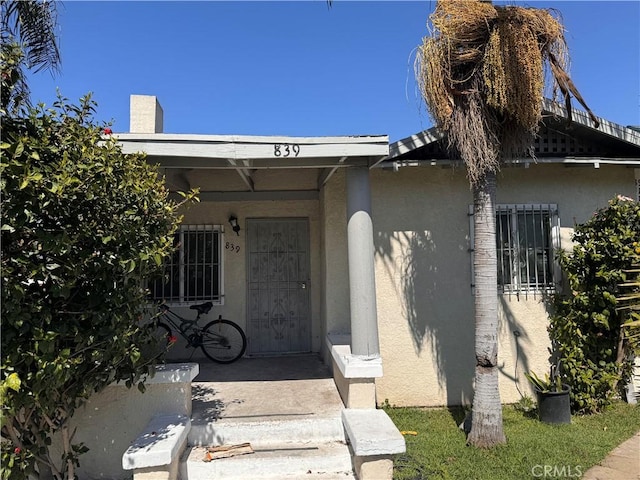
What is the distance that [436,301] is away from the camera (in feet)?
19.7

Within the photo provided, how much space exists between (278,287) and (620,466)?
16.7ft

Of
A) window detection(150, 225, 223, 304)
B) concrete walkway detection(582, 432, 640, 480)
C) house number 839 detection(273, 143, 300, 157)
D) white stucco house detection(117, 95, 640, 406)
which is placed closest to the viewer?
concrete walkway detection(582, 432, 640, 480)

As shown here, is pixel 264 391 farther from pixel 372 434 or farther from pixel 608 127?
pixel 608 127

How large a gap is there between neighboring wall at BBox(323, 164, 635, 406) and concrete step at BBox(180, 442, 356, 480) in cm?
214

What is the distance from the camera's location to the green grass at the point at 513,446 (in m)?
3.99

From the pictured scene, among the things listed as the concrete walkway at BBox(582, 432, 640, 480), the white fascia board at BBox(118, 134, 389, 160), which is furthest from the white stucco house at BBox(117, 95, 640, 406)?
the concrete walkway at BBox(582, 432, 640, 480)

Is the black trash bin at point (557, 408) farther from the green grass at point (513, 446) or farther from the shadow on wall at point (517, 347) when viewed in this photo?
the shadow on wall at point (517, 347)

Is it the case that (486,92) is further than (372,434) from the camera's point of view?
Yes

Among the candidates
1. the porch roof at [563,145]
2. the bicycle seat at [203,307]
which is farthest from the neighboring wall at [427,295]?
the bicycle seat at [203,307]

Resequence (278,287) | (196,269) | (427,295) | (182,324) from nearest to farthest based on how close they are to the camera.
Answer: (427,295) < (182,324) < (196,269) < (278,287)

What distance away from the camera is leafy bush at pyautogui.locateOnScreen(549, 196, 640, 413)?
543 cm

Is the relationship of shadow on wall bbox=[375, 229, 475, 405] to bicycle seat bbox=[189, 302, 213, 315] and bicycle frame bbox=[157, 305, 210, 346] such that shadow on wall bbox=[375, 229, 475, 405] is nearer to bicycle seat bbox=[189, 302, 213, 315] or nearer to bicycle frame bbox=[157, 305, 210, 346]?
bicycle seat bbox=[189, 302, 213, 315]

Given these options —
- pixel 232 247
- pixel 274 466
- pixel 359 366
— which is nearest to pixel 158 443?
pixel 274 466

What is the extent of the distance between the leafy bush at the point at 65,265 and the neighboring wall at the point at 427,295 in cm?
305
